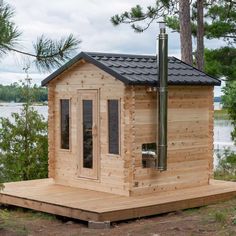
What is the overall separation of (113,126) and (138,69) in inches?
36.6

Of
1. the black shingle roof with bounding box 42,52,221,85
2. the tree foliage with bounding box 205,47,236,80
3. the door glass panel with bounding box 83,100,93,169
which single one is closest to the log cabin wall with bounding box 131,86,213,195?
the black shingle roof with bounding box 42,52,221,85

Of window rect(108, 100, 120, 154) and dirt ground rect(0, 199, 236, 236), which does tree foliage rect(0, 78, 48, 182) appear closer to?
dirt ground rect(0, 199, 236, 236)

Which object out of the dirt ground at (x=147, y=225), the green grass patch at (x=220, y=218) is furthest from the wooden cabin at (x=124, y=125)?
the green grass patch at (x=220, y=218)

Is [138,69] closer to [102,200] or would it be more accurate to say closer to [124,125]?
[124,125]

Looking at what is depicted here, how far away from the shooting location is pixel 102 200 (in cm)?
831

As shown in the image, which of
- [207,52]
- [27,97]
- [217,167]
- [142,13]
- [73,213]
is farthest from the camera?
[207,52]

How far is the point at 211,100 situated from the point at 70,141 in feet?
7.59

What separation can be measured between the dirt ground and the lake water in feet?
5.19

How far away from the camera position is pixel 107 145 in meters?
8.86

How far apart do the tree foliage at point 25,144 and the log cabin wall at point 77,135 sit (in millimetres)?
1687

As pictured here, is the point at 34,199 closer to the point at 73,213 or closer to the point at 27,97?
the point at 73,213

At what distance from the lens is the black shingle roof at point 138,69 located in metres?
8.55

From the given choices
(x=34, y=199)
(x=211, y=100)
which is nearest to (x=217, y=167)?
(x=211, y=100)

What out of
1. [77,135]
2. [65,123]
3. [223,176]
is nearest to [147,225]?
[77,135]
